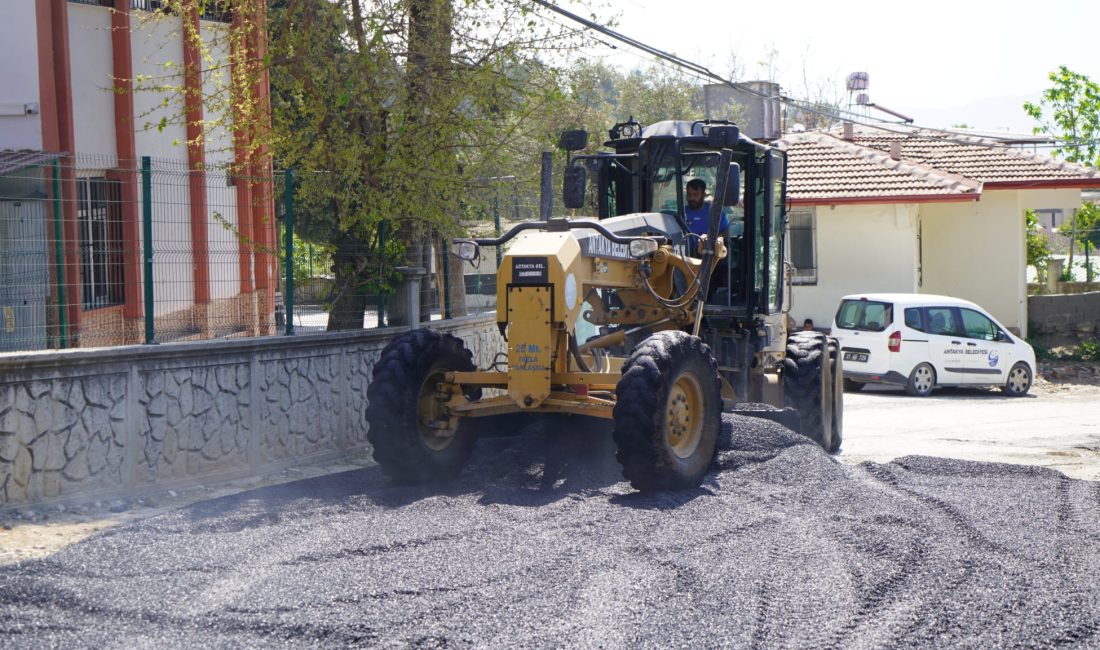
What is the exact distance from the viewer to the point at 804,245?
25.2m

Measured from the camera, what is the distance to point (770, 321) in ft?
38.1

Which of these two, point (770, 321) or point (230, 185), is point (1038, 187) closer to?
point (770, 321)

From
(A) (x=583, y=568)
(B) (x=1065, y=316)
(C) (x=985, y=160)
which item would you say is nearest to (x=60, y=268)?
(A) (x=583, y=568)

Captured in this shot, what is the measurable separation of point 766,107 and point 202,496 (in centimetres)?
2351

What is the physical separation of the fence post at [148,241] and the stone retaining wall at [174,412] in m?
0.21

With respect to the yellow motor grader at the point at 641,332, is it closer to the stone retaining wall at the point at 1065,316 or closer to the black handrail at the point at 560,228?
the black handrail at the point at 560,228

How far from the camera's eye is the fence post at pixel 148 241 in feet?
31.8

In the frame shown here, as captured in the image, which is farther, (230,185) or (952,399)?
(952,399)

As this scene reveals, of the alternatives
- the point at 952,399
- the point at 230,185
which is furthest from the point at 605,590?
the point at 952,399

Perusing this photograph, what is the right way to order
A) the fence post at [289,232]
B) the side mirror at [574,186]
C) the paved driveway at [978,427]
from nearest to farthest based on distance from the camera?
the side mirror at [574,186] → the fence post at [289,232] → the paved driveway at [978,427]

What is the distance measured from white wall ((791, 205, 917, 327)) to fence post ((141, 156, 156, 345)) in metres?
16.7

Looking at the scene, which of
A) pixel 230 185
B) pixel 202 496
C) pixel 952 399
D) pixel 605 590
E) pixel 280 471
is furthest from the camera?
pixel 952 399

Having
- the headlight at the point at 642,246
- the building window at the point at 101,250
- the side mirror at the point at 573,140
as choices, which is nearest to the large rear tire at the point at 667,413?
the headlight at the point at 642,246

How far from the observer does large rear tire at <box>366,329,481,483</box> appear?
9.19 m
